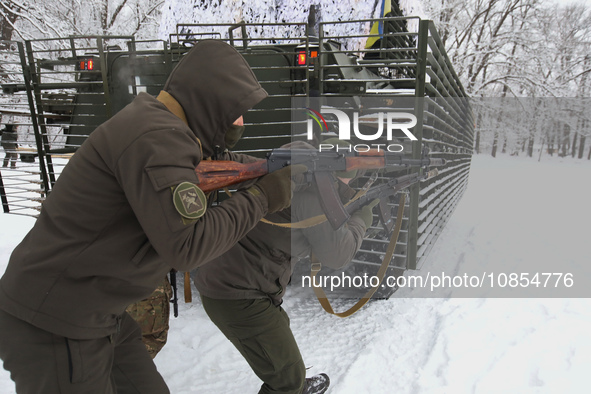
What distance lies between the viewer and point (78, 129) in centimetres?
554

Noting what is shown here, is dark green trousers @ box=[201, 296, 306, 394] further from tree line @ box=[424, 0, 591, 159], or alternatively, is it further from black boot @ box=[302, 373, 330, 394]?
tree line @ box=[424, 0, 591, 159]

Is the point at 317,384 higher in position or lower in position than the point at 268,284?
lower

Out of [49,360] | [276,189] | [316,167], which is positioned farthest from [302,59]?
[49,360]

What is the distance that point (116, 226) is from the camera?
55.8 inches

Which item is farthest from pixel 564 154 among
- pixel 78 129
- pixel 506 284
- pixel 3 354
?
pixel 3 354

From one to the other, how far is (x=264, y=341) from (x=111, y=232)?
1175mm

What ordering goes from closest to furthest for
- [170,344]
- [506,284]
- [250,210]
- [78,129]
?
[250,210], [170,344], [506,284], [78,129]

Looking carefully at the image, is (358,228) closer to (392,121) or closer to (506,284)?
(392,121)

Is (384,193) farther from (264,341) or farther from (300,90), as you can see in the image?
(300,90)

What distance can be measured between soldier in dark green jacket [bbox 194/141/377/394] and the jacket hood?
87 centimetres

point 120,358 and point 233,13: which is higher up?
point 233,13

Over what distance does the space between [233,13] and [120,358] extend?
7.17m

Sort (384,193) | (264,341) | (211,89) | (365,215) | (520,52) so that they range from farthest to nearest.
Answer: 1. (520,52)
2. (384,193)
3. (365,215)
4. (264,341)
5. (211,89)

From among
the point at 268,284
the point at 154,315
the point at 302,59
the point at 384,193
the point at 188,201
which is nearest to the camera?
the point at 188,201
